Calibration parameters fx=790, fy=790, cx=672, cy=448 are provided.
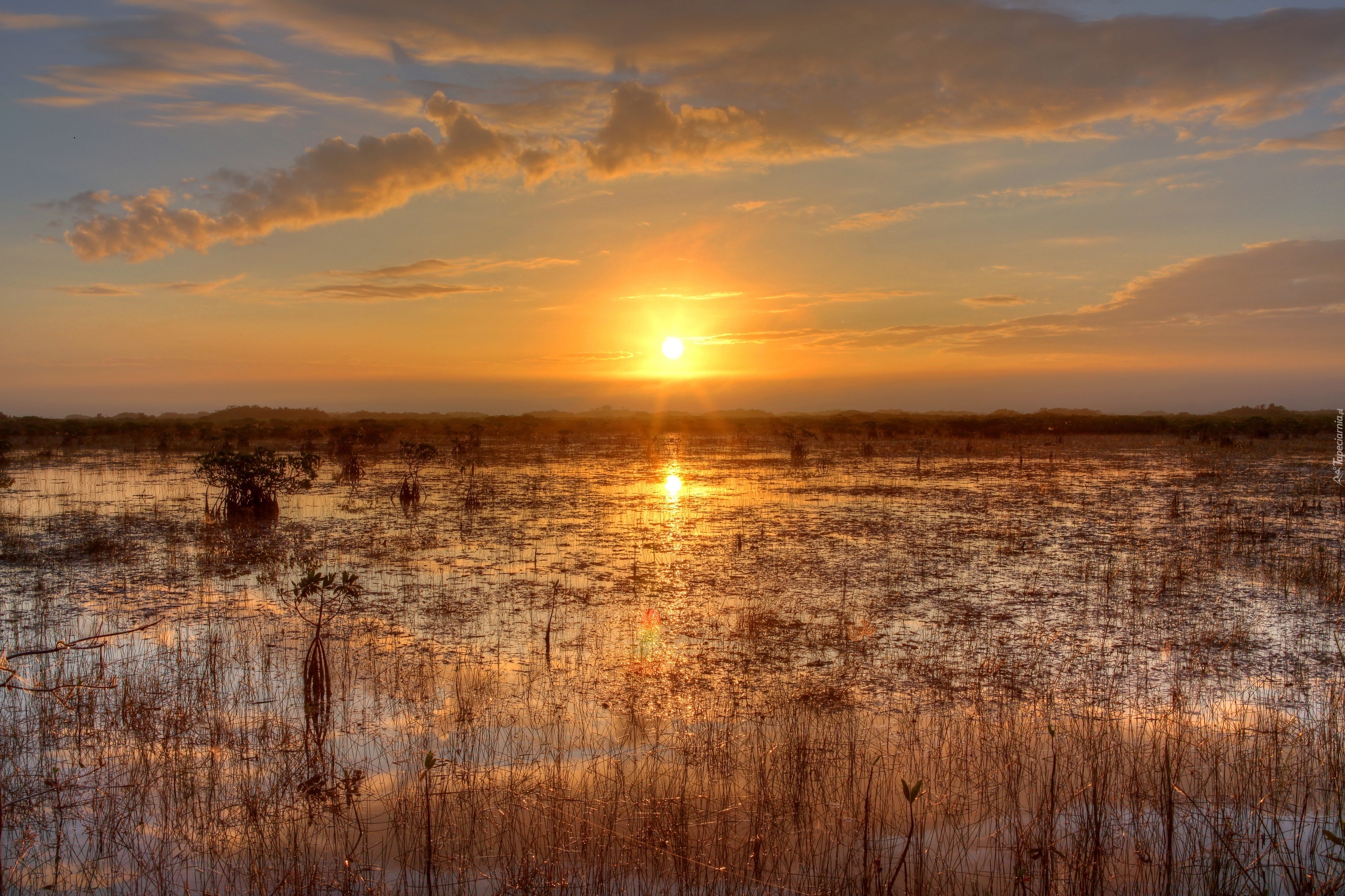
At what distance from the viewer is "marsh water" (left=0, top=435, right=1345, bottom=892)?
4.77m

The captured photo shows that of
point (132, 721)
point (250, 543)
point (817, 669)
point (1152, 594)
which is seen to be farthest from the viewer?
point (250, 543)

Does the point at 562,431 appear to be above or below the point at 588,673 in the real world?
above

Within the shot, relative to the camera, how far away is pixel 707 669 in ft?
25.7

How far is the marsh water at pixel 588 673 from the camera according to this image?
15.7 ft

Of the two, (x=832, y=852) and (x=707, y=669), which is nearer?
(x=832, y=852)

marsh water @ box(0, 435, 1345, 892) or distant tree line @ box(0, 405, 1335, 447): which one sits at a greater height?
distant tree line @ box(0, 405, 1335, 447)

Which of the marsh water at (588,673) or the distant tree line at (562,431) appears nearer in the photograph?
the marsh water at (588,673)

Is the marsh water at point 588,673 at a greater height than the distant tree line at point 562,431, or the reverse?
the distant tree line at point 562,431

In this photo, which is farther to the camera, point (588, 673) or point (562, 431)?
point (562, 431)

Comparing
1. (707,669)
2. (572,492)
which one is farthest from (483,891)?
(572,492)

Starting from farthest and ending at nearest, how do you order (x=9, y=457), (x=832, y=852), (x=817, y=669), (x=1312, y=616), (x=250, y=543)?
(x=9, y=457) < (x=250, y=543) < (x=1312, y=616) < (x=817, y=669) < (x=832, y=852)

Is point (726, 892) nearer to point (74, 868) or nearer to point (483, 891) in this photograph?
point (483, 891)

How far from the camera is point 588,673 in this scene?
7.73 meters

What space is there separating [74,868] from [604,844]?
3.05 m
